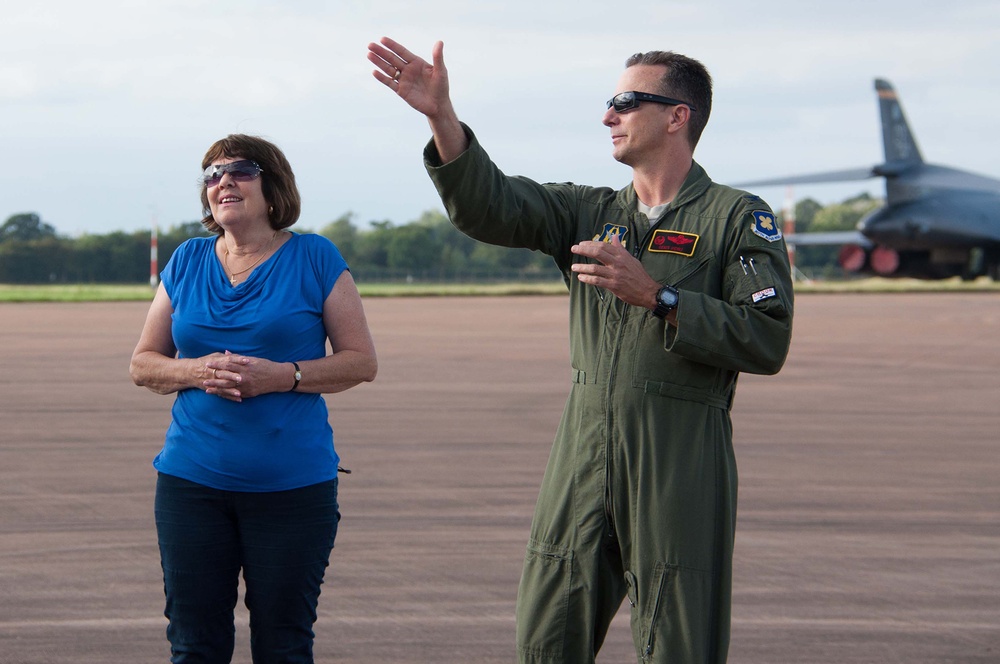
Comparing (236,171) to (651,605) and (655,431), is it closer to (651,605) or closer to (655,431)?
(655,431)

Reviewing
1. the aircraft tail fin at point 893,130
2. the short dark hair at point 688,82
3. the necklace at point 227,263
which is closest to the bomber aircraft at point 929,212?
the aircraft tail fin at point 893,130

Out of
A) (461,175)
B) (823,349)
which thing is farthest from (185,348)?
(823,349)

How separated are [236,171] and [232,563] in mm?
1123

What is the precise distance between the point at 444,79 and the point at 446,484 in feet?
16.2

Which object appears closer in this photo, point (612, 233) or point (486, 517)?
point (612, 233)

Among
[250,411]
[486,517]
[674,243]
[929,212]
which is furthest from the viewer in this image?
[929,212]

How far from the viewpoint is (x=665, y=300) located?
264 cm

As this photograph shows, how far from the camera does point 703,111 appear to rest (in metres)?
2.98

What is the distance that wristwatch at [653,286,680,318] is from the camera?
8.66 feet


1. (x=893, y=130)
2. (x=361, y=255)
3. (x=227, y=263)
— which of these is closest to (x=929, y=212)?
(x=893, y=130)

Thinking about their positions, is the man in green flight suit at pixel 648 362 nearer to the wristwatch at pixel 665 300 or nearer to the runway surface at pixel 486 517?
the wristwatch at pixel 665 300

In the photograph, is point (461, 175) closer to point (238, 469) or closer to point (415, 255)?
point (238, 469)

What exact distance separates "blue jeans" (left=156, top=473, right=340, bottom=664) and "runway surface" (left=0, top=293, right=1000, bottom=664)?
1139 millimetres

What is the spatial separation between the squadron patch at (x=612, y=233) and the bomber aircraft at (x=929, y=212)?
129ft
